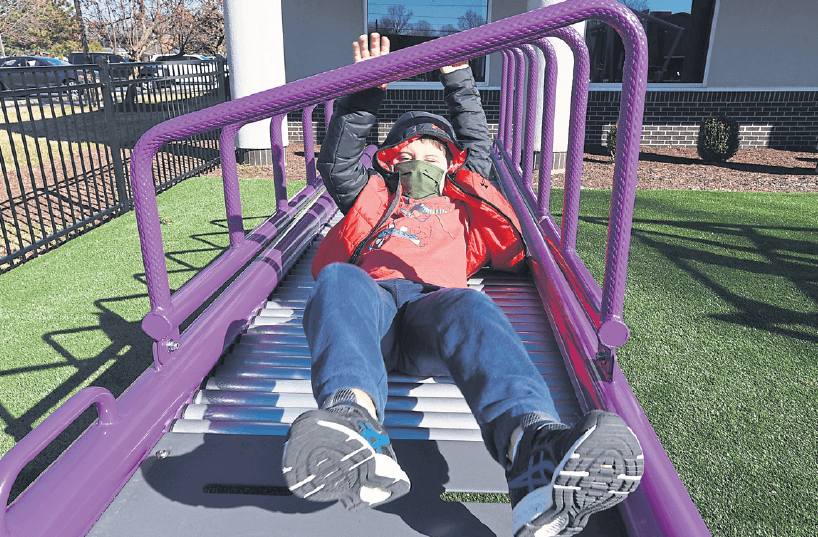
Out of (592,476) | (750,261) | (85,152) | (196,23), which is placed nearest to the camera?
(592,476)

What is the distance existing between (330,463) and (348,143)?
5.13 feet

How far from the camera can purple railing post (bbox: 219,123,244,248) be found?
2.62 meters

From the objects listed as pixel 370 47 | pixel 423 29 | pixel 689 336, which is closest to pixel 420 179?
pixel 370 47

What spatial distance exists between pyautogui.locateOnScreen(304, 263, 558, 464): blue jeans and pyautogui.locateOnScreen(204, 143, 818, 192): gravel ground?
239 inches

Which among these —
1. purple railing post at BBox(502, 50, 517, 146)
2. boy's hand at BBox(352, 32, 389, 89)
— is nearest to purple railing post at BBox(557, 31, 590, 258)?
boy's hand at BBox(352, 32, 389, 89)

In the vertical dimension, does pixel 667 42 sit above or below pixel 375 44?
above

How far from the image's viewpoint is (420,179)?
2.56 meters

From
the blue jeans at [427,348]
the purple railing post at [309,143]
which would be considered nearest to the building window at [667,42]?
the purple railing post at [309,143]

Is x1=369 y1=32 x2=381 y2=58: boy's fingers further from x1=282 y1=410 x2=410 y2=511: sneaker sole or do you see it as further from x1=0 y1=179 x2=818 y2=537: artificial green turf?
x1=0 y1=179 x2=818 y2=537: artificial green turf

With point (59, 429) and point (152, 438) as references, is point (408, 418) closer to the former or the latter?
point (152, 438)

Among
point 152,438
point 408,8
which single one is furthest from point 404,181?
point 408,8

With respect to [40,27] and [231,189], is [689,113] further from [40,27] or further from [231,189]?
[40,27]

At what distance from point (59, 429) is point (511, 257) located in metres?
2.01

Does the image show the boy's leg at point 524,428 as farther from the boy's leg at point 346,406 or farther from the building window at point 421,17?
the building window at point 421,17
